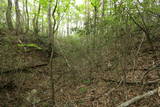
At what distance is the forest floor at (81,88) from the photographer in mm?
3607

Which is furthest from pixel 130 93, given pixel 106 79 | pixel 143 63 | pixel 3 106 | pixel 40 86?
pixel 3 106

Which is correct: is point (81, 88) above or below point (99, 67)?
below

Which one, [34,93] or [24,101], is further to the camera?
[34,93]

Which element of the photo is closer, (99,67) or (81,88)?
(81,88)

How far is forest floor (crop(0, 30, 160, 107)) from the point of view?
3.61 metres

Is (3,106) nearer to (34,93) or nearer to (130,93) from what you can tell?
(34,93)

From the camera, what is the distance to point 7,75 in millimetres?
4926

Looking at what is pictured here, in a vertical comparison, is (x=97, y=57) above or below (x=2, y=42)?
below

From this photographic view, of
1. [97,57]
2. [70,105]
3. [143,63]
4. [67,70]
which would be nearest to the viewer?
[70,105]

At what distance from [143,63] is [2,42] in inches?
275

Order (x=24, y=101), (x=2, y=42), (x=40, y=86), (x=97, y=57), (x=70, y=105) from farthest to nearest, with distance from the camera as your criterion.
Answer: (x=97, y=57) < (x=40, y=86) < (x=2, y=42) < (x=24, y=101) < (x=70, y=105)

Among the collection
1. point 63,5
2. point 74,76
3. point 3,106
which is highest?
point 63,5

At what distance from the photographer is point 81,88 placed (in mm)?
5012

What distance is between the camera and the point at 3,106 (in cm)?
421
